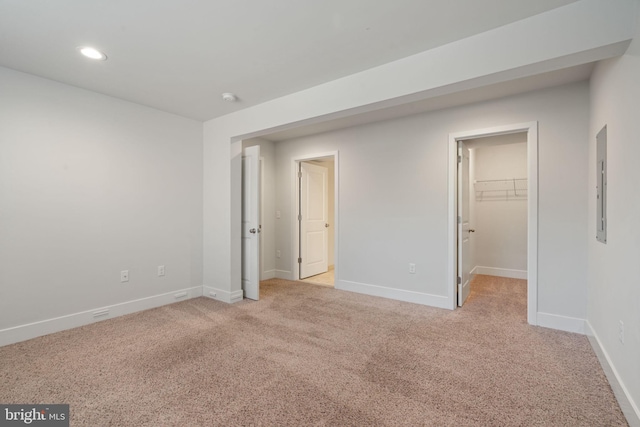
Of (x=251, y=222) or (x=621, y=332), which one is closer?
(x=621, y=332)

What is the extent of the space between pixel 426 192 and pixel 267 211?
8.98ft

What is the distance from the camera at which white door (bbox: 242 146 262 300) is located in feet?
12.9

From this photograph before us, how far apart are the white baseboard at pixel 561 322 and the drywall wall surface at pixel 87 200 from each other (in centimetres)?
411

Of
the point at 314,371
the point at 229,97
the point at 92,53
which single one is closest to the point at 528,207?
the point at 314,371

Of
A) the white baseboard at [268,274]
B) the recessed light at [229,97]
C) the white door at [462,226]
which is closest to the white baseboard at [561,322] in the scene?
the white door at [462,226]

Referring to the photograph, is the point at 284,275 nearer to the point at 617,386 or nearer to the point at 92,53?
the point at 92,53

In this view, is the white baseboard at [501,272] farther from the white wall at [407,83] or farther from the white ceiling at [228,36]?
the white ceiling at [228,36]

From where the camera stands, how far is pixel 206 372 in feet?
7.11

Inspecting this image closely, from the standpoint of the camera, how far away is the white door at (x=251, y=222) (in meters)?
3.94

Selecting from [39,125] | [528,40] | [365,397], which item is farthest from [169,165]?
[528,40]

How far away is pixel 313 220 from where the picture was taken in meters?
5.38

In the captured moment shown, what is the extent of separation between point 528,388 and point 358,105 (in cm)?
250

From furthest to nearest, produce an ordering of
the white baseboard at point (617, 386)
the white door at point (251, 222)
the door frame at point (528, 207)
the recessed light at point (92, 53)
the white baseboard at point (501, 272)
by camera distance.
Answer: the white baseboard at point (501, 272)
the white door at point (251, 222)
the door frame at point (528, 207)
the recessed light at point (92, 53)
the white baseboard at point (617, 386)

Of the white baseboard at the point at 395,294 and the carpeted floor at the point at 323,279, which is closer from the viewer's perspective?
the white baseboard at the point at 395,294
